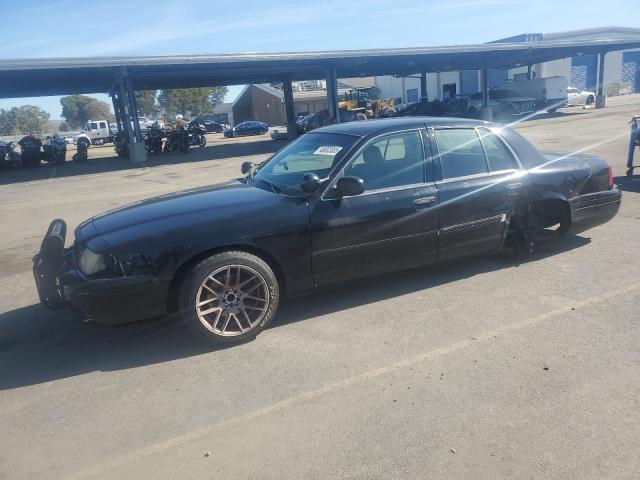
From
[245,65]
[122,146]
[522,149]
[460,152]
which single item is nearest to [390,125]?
[460,152]

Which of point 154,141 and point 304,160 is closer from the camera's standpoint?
point 304,160

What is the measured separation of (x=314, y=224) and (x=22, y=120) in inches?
5612

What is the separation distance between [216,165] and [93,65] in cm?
685

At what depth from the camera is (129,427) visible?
9.56ft

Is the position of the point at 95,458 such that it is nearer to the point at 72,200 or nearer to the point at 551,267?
the point at 551,267

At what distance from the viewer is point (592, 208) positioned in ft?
17.8

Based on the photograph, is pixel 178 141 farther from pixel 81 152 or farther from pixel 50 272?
pixel 50 272

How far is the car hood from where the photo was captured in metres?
3.93

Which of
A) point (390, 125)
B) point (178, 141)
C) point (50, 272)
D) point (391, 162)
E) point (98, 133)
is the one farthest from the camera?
point (98, 133)

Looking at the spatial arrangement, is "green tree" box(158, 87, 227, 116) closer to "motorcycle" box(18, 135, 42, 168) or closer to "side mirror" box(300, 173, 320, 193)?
"motorcycle" box(18, 135, 42, 168)

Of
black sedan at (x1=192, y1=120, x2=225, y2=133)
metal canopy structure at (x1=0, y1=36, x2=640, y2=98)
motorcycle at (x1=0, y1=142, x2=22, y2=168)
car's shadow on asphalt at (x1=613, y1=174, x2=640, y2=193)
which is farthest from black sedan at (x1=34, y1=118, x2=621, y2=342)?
black sedan at (x1=192, y1=120, x2=225, y2=133)

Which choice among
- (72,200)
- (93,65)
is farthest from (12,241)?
(93,65)

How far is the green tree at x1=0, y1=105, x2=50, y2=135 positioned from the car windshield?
4850 inches

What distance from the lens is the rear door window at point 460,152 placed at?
4.65m
